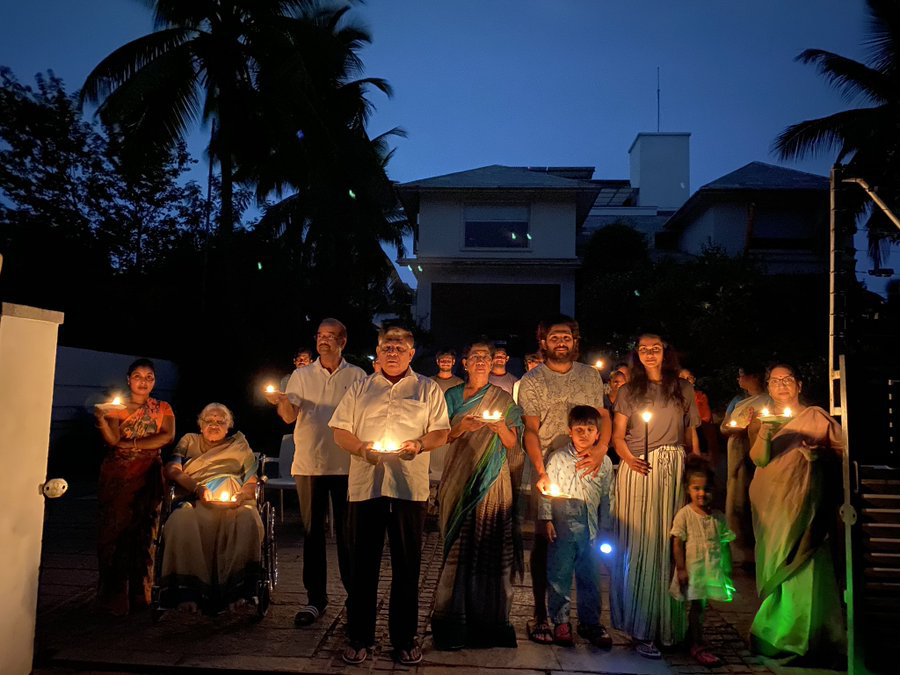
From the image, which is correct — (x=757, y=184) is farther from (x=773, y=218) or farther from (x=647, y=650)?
(x=647, y=650)

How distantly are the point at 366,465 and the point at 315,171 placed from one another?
15.3 metres

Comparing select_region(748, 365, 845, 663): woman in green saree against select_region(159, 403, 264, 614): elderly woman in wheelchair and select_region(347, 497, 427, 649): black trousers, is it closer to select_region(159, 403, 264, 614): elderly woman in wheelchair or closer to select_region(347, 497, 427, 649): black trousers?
select_region(347, 497, 427, 649): black trousers

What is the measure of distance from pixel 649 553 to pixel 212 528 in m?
2.84

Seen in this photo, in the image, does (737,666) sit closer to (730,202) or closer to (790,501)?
(790,501)

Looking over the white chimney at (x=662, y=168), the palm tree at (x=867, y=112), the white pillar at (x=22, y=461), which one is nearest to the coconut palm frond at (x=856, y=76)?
the palm tree at (x=867, y=112)

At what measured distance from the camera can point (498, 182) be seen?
65.6 feet

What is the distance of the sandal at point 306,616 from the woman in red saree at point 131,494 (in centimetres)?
115

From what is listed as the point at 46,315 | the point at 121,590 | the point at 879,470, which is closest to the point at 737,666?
the point at 879,470

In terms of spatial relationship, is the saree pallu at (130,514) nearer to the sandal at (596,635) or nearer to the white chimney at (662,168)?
the sandal at (596,635)

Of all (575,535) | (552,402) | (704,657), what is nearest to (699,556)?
(704,657)

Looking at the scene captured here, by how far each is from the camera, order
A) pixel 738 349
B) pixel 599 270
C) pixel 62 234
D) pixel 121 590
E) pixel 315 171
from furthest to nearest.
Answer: pixel 599 270 < pixel 315 171 < pixel 62 234 < pixel 738 349 < pixel 121 590

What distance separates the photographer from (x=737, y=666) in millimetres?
3920

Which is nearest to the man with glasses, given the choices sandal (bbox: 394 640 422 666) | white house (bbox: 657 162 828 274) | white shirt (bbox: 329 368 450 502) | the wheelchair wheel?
white shirt (bbox: 329 368 450 502)

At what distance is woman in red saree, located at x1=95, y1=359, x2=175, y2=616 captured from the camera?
4656mm
